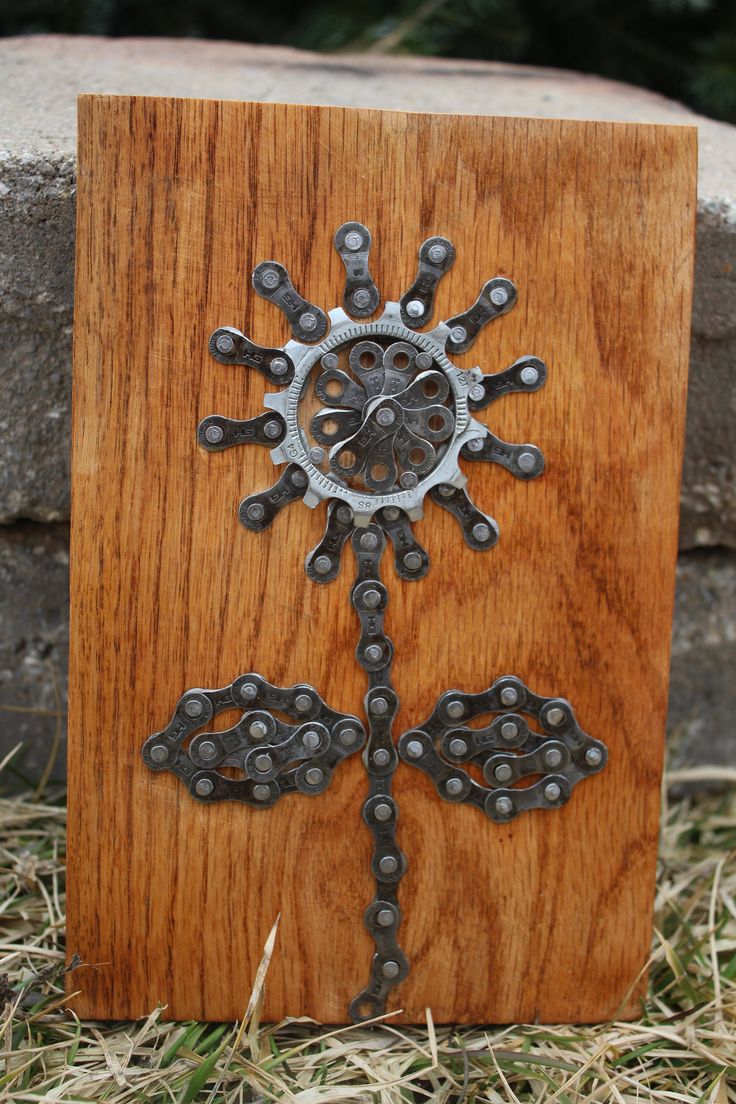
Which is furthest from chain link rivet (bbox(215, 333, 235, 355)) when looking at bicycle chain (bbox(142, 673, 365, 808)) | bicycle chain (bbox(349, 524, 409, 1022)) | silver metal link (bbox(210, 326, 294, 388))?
bicycle chain (bbox(142, 673, 365, 808))

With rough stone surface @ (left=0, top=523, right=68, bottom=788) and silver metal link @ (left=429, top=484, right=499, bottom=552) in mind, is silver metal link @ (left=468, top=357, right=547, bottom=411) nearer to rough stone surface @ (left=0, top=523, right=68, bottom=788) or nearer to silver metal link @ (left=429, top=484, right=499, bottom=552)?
silver metal link @ (left=429, top=484, right=499, bottom=552)

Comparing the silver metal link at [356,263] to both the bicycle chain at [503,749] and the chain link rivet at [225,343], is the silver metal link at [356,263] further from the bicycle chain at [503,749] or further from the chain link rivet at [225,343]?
the bicycle chain at [503,749]

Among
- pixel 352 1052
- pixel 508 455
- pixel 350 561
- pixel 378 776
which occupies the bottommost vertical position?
pixel 352 1052

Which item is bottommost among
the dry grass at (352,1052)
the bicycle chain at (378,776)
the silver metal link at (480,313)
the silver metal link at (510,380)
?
the dry grass at (352,1052)

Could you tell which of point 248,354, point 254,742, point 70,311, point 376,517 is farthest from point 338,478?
point 70,311

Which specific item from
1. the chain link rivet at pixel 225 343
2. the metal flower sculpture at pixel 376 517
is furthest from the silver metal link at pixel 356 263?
the chain link rivet at pixel 225 343

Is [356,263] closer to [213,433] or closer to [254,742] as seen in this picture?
[213,433]
